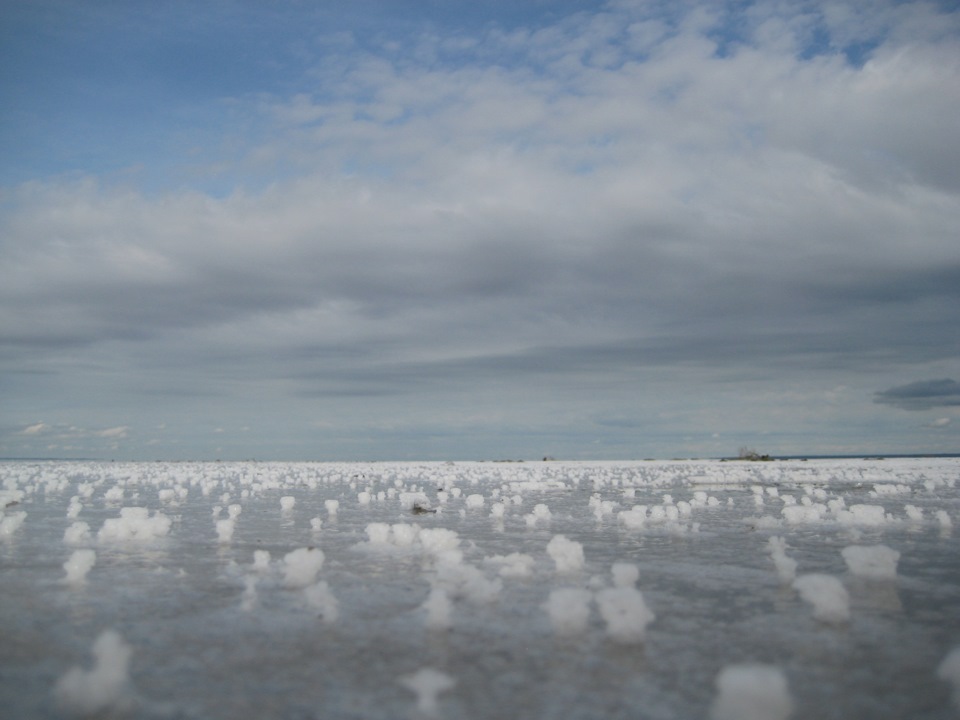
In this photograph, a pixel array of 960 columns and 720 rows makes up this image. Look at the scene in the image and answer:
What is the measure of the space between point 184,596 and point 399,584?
209cm

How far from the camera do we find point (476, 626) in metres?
5.52

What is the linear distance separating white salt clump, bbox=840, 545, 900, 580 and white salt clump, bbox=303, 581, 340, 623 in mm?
5384

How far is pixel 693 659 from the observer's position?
465 cm

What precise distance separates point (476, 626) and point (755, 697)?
2478 mm

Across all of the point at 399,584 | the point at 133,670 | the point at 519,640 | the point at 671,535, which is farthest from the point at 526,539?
the point at 133,670

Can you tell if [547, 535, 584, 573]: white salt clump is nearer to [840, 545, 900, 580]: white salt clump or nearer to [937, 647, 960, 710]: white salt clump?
[840, 545, 900, 580]: white salt clump

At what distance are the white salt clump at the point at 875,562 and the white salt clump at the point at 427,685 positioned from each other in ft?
17.2

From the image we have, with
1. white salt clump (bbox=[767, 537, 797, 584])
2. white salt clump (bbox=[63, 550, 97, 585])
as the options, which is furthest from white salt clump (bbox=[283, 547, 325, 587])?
white salt clump (bbox=[767, 537, 797, 584])

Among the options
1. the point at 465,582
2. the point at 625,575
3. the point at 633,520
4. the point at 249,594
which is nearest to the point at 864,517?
the point at 633,520

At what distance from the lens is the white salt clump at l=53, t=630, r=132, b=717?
12.5 ft

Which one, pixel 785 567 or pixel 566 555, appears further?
pixel 566 555

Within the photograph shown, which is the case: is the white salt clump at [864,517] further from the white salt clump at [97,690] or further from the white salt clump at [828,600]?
the white salt clump at [97,690]

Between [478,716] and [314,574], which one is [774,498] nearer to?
[314,574]

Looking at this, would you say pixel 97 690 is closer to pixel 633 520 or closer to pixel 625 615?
pixel 625 615
